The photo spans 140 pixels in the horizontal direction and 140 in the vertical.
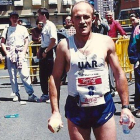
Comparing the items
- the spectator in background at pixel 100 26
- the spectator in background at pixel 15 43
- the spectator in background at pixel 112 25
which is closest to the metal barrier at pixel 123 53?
the spectator in background at pixel 112 25

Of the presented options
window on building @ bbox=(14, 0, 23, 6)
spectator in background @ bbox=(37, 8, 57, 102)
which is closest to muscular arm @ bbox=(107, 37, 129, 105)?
spectator in background @ bbox=(37, 8, 57, 102)

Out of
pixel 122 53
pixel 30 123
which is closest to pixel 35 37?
pixel 122 53

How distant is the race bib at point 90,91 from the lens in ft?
12.6

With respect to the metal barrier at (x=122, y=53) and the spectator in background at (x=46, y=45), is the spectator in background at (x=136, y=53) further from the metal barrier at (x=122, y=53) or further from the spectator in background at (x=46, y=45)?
the metal barrier at (x=122, y=53)

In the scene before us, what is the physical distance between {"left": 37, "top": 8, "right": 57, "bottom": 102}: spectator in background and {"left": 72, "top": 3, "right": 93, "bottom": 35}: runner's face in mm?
4940

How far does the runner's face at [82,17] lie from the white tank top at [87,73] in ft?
0.50

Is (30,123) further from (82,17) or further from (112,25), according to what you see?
(112,25)

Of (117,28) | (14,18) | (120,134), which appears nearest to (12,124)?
(120,134)

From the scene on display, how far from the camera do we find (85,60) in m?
3.80

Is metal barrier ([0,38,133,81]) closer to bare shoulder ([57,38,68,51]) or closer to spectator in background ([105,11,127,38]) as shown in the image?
spectator in background ([105,11,127,38])

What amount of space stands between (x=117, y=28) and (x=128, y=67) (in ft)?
5.85

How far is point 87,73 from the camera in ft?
12.6

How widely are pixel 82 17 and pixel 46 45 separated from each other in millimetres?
5358

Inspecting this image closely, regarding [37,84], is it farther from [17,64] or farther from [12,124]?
[12,124]
